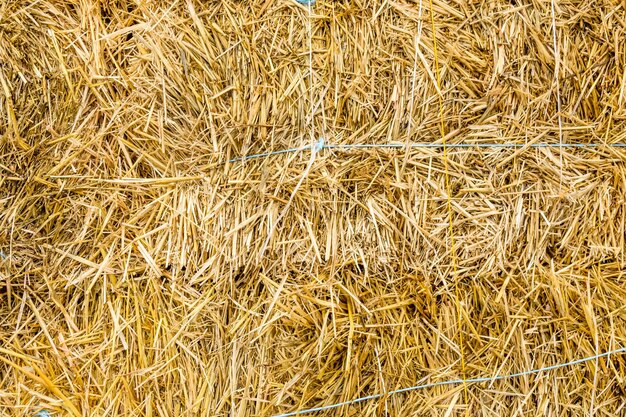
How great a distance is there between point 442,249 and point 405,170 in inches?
10.7

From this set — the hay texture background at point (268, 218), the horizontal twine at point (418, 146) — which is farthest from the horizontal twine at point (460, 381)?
the horizontal twine at point (418, 146)

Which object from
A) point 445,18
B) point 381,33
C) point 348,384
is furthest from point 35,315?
point 445,18

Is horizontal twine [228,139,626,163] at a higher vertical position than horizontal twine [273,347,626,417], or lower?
higher

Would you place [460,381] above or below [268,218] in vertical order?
below

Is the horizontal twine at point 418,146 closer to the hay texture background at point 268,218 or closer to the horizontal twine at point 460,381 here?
the hay texture background at point 268,218

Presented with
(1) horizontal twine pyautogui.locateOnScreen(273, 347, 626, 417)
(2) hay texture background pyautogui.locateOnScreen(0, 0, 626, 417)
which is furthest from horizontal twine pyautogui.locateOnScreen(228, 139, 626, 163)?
(1) horizontal twine pyautogui.locateOnScreen(273, 347, 626, 417)

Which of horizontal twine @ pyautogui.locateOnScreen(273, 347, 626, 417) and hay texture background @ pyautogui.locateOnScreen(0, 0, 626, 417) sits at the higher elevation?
hay texture background @ pyautogui.locateOnScreen(0, 0, 626, 417)

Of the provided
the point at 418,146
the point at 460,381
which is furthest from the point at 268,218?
the point at 460,381

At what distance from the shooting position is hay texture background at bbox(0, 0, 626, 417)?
1712 millimetres

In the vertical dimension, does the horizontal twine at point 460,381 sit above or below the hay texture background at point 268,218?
below

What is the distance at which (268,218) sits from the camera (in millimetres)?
1725

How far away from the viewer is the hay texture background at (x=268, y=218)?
1712 millimetres

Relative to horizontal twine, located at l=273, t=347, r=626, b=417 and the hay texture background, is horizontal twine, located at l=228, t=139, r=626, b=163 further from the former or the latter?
horizontal twine, located at l=273, t=347, r=626, b=417

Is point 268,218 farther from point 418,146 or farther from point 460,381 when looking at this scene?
point 460,381
